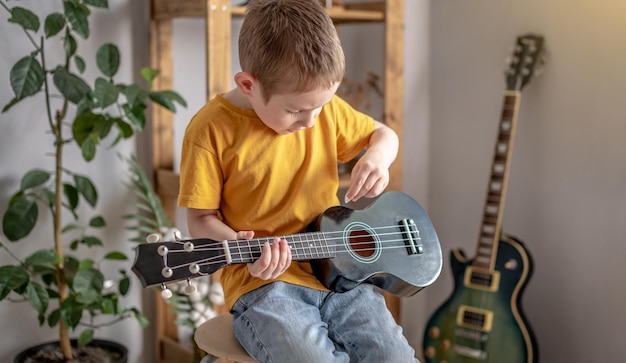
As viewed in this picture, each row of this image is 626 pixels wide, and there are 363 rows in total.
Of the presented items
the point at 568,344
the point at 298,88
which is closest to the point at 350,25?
the point at 568,344

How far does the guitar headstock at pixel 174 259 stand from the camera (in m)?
1.20

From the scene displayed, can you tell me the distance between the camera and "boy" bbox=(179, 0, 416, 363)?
1.30 meters

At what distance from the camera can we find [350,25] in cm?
265

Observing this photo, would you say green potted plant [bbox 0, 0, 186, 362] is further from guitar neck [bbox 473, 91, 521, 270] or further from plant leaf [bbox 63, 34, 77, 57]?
guitar neck [bbox 473, 91, 521, 270]

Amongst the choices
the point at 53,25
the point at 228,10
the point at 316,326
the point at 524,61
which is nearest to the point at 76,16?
the point at 53,25

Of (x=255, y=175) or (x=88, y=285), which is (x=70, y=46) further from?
(x=255, y=175)

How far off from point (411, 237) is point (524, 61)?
38.5 inches

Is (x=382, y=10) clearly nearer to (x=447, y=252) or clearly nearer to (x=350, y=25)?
(x=350, y=25)

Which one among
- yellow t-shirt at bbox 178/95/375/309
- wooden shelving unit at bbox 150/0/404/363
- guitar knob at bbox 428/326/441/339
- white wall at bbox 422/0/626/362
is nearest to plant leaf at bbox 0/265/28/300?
wooden shelving unit at bbox 150/0/404/363

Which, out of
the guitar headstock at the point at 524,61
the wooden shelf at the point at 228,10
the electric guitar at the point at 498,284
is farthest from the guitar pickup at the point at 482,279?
the wooden shelf at the point at 228,10

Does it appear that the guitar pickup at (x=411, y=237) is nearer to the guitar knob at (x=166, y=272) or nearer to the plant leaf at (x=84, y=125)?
the guitar knob at (x=166, y=272)

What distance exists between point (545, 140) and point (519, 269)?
0.37 meters

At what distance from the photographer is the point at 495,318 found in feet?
7.27

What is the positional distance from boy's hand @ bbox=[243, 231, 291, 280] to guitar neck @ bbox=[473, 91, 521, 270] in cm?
109
